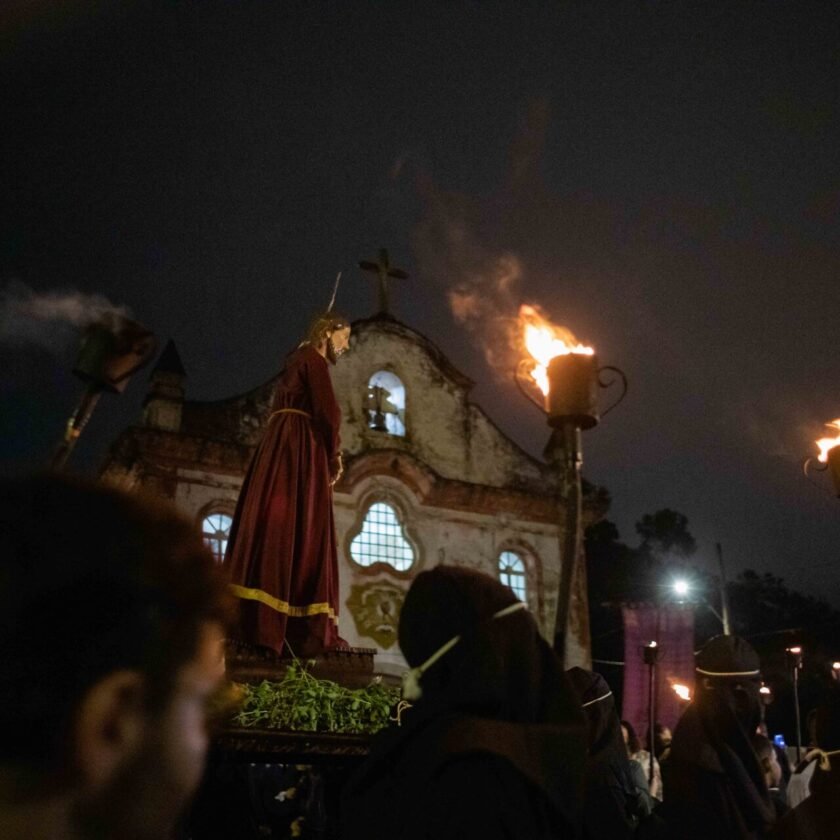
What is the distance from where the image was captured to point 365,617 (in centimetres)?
1686

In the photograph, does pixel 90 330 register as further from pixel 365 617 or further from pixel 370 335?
pixel 370 335

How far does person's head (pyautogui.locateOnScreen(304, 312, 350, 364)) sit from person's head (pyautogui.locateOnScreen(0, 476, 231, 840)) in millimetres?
6331

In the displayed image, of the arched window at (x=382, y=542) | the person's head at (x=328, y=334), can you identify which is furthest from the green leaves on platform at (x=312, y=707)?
the arched window at (x=382, y=542)

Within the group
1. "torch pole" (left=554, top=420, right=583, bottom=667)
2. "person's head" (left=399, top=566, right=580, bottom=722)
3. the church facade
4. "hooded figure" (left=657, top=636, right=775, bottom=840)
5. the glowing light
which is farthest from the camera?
the church facade

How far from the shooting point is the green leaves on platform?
16.4 feet

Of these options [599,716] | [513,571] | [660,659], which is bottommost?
[599,716]

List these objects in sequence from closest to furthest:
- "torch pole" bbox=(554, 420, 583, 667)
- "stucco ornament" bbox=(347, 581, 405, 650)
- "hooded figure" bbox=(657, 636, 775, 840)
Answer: "hooded figure" bbox=(657, 636, 775, 840) → "torch pole" bbox=(554, 420, 583, 667) → "stucco ornament" bbox=(347, 581, 405, 650)

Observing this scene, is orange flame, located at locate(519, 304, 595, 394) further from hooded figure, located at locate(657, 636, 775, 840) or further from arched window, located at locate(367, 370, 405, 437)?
arched window, located at locate(367, 370, 405, 437)

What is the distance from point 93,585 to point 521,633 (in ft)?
6.56

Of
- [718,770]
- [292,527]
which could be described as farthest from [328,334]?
[718,770]

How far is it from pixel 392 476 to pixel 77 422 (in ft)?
50.4

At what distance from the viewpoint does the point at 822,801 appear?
3.75 meters

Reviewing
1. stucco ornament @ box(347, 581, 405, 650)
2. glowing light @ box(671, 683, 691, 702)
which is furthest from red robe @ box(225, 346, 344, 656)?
glowing light @ box(671, 683, 691, 702)

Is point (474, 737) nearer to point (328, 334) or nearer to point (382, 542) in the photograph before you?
point (328, 334)
